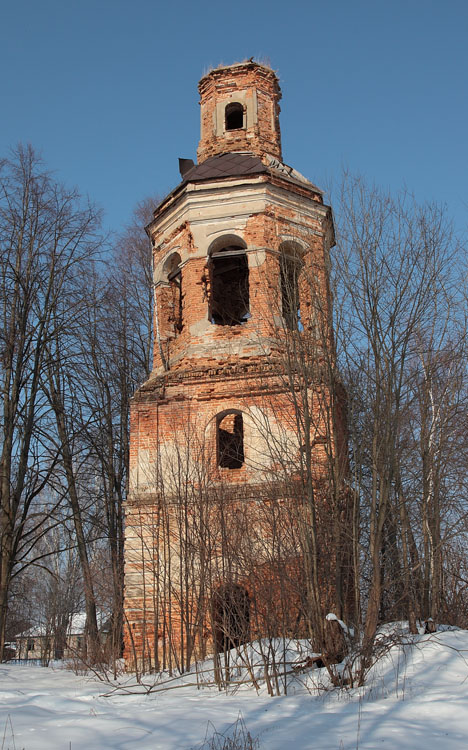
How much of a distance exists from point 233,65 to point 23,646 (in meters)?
28.5

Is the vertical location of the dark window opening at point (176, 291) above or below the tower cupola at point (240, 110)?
below

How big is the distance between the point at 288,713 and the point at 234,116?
11.2m

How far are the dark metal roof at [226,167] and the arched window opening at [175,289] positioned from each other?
1.38 metres

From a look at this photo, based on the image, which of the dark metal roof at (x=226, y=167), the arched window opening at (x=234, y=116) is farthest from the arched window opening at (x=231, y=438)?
the arched window opening at (x=234, y=116)

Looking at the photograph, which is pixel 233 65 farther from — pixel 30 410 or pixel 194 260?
pixel 30 410

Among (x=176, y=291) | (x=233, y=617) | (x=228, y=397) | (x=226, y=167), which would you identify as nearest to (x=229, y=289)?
(x=176, y=291)

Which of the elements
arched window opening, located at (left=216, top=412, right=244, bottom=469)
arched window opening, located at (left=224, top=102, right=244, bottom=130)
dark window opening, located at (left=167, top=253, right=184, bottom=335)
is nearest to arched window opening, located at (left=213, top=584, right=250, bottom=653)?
arched window opening, located at (left=216, top=412, right=244, bottom=469)

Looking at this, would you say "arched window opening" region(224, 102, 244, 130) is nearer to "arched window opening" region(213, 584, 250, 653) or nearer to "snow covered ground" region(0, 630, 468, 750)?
"arched window opening" region(213, 584, 250, 653)

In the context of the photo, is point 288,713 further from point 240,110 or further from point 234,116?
point 234,116

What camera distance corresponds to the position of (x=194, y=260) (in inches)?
464

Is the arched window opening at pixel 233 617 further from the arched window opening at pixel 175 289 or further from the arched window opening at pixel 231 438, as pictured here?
the arched window opening at pixel 175 289

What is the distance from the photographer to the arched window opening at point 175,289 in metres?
12.4

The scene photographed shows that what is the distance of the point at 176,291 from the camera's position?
12641 mm

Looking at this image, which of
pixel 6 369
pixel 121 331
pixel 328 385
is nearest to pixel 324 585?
pixel 328 385
